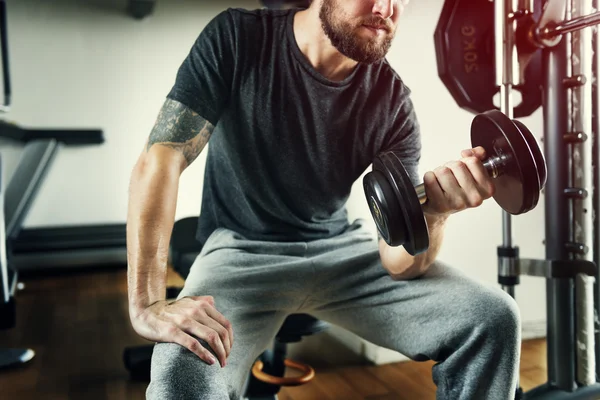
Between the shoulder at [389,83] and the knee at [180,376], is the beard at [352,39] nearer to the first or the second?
the shoulder at [389,83]

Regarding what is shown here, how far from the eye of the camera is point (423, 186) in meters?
0.81

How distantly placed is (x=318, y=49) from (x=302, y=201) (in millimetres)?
320

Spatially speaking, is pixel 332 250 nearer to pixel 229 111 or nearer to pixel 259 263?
pixel 259 263

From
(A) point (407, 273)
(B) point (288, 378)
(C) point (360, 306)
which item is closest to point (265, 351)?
(B) point (288, 378)

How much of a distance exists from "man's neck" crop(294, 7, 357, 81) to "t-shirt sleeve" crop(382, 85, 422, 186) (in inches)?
5.5

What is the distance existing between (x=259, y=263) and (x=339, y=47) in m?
→ 0.46

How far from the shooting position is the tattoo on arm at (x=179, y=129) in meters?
0.91

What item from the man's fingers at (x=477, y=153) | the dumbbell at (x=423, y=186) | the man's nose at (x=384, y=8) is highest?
the man's nose at (x=384, y=8)

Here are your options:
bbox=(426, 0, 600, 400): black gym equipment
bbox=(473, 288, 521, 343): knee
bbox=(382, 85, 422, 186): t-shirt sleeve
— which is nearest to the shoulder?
bbox=(382, 85, 422, 186): t-shirt sleeve

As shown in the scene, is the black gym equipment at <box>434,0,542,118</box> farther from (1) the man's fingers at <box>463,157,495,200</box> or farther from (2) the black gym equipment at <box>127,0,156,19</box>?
(2) the black gym equipment at <box>127,0,156,19</box>

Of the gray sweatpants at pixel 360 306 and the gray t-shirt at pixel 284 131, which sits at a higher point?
the gray t-shirt at pixel 284 131

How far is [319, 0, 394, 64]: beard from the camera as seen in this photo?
977mm

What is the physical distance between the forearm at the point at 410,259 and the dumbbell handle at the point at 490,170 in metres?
0.18

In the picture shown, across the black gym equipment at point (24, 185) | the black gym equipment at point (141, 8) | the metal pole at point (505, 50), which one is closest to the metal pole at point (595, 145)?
the metal pole at point (505, 50)
